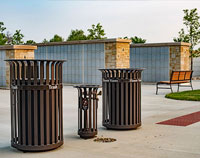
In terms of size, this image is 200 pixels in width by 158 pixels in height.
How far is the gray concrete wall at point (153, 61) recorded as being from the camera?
73.2ft

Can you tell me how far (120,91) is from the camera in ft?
22.3

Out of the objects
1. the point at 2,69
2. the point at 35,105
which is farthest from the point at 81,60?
the point at 35,105

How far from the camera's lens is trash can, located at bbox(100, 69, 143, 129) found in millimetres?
6789

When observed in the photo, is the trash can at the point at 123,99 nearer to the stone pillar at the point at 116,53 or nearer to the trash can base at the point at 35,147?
the trash can base at the point at 35,147

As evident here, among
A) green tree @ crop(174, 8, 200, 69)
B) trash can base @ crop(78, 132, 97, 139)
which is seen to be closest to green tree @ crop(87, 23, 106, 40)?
green tree @ crop(174, 8, 200, 69)

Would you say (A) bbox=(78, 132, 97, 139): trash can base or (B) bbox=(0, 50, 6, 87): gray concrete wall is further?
(B) bbox=(0, 50, 6, 87): gray concrete wall

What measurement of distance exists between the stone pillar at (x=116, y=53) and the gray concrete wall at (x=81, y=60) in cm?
33

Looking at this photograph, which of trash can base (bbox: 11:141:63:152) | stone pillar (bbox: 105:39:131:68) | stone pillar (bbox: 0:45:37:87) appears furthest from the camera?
stone pillar (bbox: 105:39:131:68)

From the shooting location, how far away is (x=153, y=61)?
74.4 feet

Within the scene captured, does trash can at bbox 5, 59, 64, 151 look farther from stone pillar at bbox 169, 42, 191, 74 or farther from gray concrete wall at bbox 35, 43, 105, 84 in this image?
stone pillar at bbox 169, 42, 191, 74

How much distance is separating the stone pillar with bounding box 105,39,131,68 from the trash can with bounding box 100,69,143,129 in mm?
11760

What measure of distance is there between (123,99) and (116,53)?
11938 millimetres

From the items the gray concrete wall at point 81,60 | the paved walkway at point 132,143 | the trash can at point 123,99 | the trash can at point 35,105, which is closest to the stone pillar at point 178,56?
the gray concrete wall at point 81,60

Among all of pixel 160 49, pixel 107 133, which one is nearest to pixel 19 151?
pixel 107 133
